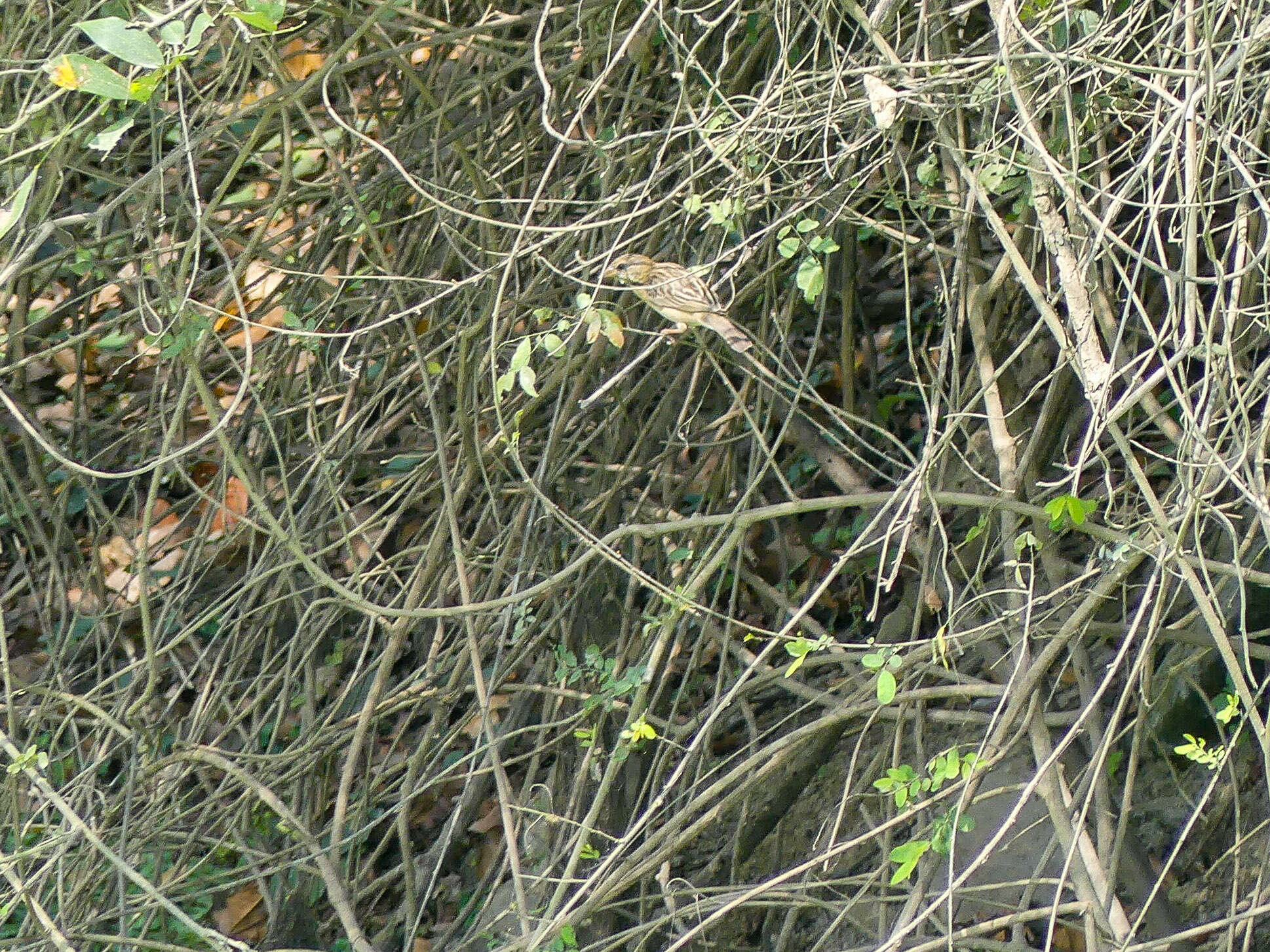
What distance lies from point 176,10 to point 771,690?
1.76m

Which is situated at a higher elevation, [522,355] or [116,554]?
[522,355]

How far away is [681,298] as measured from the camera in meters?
1.89

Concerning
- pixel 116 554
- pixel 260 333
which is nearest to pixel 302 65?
pixel 260 333

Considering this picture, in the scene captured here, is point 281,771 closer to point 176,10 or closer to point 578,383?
point 578,383

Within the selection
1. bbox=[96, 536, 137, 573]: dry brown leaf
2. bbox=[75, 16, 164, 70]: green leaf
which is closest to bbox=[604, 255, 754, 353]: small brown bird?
bbox=[75, 16, 164, 70]: green leaf

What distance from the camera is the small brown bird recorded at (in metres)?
1.83

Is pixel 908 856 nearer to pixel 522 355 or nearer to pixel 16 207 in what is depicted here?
pixel 522 355

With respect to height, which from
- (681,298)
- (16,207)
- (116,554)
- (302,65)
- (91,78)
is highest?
(91,78)

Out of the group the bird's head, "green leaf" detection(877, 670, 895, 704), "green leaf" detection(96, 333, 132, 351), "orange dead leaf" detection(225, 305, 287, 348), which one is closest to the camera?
"green leaf" detection(877, 670, 895, 704)

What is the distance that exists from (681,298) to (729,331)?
0.28 feet

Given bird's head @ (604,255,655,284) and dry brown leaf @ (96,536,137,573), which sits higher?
bird's head @ (604,255,655,284)

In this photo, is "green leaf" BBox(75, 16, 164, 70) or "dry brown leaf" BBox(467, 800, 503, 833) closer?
"green leaf" BBox(75, 16, 164, 70)

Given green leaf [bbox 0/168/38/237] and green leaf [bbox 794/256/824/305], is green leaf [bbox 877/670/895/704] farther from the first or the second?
green leaf [bbox 0/168/38/237]

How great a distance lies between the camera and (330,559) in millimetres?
3271
